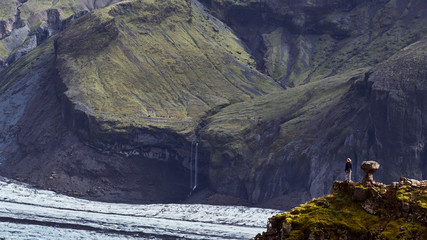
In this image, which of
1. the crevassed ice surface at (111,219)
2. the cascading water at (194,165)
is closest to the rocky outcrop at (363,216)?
the crevassed ice surface at (111,219)

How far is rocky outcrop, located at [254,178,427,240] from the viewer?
35594 mm

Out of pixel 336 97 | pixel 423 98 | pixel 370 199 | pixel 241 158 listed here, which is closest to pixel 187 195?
pixel 241 158

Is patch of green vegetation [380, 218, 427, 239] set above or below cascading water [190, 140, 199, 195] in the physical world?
below

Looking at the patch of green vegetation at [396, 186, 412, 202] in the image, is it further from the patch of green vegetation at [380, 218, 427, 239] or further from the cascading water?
the cascading water

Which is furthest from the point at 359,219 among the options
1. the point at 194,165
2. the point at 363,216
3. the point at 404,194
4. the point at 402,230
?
the point at 194,165

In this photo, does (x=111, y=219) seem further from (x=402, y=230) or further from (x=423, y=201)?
(x=423, y=201)

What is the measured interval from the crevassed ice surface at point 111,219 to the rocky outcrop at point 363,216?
98306mm

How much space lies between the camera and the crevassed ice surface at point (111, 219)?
137000 millimetres

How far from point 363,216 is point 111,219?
121 m

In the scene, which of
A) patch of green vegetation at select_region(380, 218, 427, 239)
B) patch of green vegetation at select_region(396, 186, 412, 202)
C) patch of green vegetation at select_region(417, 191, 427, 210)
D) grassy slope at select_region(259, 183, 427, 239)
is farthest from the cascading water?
patch of green vegetation at select_region(417, 191, 427, 210)

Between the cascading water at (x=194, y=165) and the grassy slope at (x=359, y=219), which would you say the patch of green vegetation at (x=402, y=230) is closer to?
the grassy slope at (x=359, y=219)

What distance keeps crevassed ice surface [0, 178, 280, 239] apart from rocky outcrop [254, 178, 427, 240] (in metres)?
98.3

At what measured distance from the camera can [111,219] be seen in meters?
154

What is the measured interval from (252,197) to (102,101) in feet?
178
